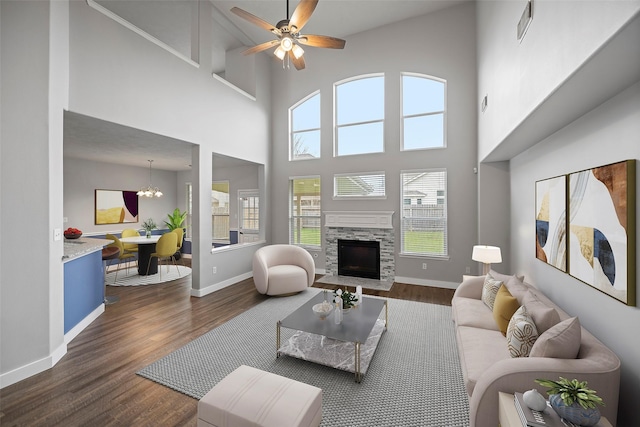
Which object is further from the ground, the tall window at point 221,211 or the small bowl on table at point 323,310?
the tall window at point 221,211

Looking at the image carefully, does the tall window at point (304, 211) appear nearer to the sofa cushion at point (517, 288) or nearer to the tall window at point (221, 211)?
the tall window at point (221, 211)

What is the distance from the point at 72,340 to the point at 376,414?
3.43m

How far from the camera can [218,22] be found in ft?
16.8

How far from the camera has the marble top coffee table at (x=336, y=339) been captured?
8.01 feet

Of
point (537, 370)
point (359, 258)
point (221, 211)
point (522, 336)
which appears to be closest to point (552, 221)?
point (522, 336)

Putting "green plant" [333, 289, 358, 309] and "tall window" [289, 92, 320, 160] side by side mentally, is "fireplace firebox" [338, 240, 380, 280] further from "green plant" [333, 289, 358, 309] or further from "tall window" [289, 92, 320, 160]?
"green plant" [333, 289, 358, 309]

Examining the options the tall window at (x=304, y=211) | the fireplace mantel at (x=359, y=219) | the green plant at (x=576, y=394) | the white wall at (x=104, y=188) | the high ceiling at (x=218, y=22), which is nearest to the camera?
the green plant at (x=576, y=394)

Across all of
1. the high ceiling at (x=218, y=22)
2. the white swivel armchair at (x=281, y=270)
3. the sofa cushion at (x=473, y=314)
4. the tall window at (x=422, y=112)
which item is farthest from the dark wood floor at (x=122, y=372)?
the tall window at (x=422, y=112)

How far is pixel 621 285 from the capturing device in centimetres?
168

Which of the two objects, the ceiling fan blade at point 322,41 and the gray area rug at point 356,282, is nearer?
the ceiling fan blade at point 322,41

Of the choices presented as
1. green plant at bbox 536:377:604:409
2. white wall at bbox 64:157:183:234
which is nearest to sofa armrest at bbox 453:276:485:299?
green plant at bbox 536:377:604:409

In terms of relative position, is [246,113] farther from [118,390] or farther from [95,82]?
[118,390]

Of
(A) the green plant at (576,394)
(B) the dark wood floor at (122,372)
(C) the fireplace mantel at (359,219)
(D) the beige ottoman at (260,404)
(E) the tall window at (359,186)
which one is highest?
(E) the tall window at (359,186)

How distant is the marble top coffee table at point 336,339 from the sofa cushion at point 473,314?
0.88 m
